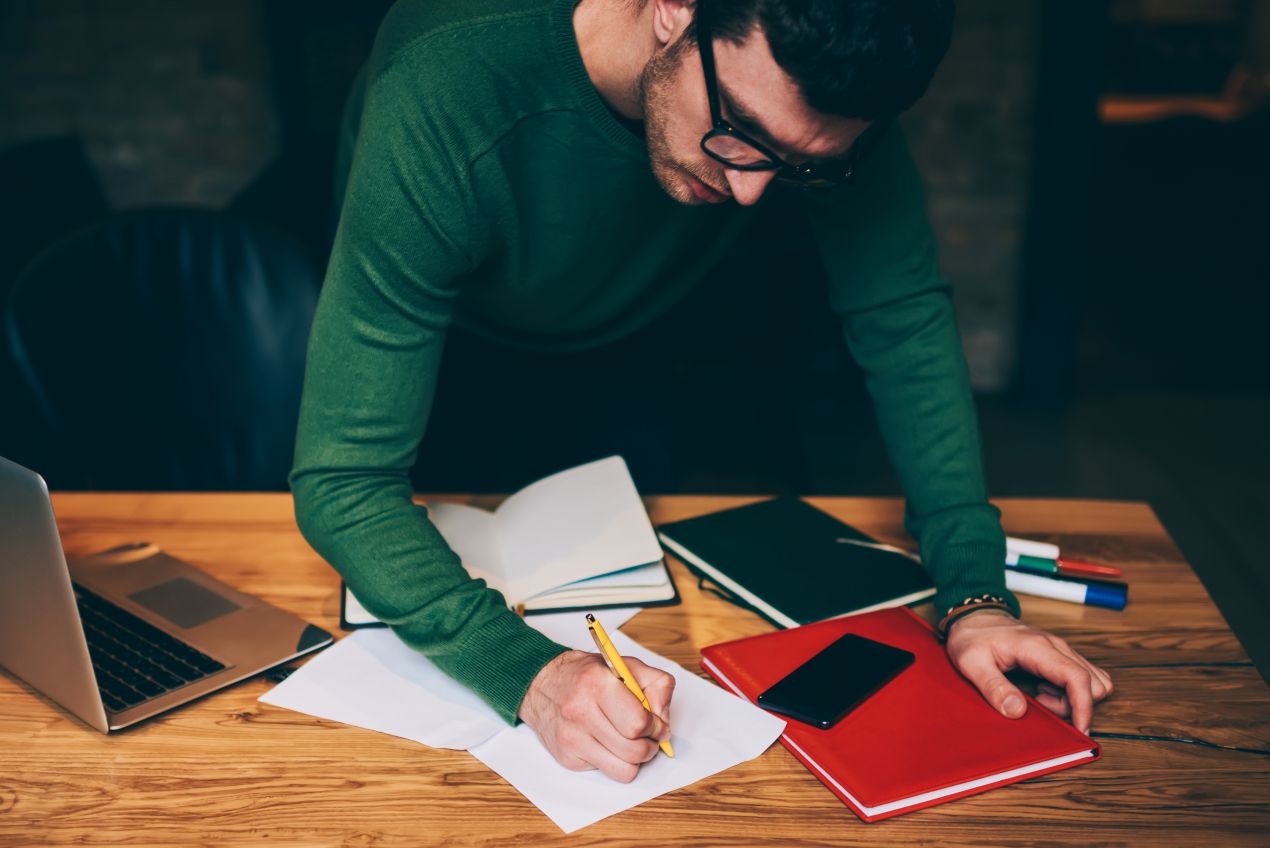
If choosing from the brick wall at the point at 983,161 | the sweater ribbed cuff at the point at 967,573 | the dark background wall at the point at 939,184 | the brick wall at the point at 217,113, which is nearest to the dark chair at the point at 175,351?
the sweater ribbed cuff at the point at 967,573

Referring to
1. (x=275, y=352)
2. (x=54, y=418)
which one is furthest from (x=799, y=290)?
(x=54, y=418)

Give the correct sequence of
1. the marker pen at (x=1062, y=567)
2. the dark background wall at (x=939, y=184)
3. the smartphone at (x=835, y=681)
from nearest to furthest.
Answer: the smartphone at (x=835, y=681) → the marker pen at (x=1062, y=567) → the dark background wall at (x=939, y=184)

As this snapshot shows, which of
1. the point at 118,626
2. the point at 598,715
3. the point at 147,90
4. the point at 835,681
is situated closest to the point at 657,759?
the point at 598,715

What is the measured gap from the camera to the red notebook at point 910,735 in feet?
2.79

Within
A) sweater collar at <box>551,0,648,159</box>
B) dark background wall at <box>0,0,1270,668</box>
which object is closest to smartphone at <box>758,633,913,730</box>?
sweater collar at <box>551,0,648,159</box>

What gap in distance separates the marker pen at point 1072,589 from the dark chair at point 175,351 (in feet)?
3.38

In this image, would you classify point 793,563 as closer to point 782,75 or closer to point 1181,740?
point 1181,740

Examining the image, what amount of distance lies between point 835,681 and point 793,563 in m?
0.24

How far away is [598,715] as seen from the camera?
0.88 meters

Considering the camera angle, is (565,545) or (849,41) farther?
(565,545)

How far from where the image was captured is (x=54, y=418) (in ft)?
5.02

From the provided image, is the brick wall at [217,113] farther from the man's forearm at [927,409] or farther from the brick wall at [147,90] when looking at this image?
the man's forearm at [927,409]

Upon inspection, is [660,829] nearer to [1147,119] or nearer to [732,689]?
[732,689]

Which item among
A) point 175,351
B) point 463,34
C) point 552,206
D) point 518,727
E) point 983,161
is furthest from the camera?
point 983,161
